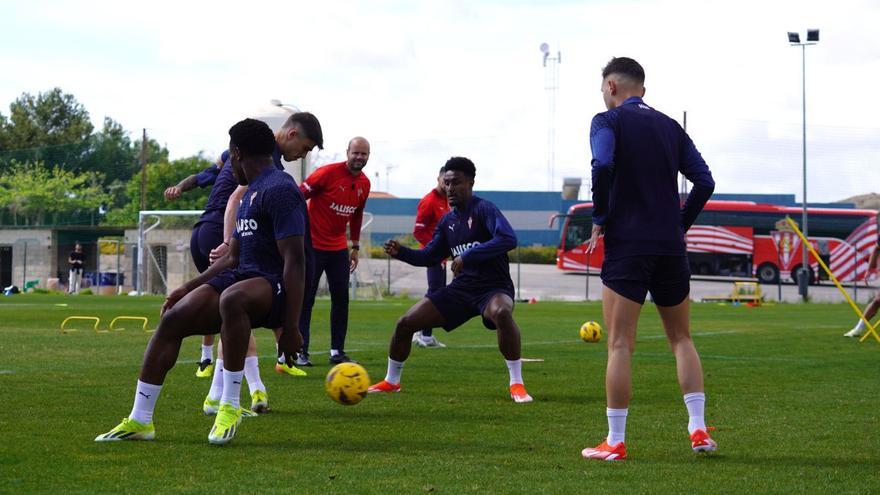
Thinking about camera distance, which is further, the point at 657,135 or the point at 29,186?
the point at 29,186

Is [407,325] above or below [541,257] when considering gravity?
below

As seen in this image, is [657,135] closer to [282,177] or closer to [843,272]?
[282,177]

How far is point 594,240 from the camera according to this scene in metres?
6.37

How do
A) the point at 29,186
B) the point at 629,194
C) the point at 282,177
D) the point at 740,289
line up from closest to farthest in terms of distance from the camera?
the point at 629,194 < the point at 282,177 < the point at 740,289 < the point at 29,186

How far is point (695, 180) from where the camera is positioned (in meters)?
6.65

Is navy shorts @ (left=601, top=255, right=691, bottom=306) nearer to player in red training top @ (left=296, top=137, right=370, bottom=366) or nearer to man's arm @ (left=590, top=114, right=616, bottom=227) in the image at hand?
man's arm @ (left=590, top=114, right=616, bottom=227)

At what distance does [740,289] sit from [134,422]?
120 feet

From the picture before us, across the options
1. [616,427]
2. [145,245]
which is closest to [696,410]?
[616,427]

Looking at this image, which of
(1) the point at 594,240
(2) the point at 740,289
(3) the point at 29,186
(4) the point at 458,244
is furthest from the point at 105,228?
(1) the point at 594,240

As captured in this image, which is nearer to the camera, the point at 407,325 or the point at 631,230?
the point at 631,230

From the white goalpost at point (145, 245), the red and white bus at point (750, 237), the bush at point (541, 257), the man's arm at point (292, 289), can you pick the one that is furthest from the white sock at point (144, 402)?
the bush at point (541, 257)

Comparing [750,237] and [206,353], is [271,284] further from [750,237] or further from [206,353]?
[750,237]

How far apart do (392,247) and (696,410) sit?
125 inches

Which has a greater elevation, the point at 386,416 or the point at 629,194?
the point at 629,194
